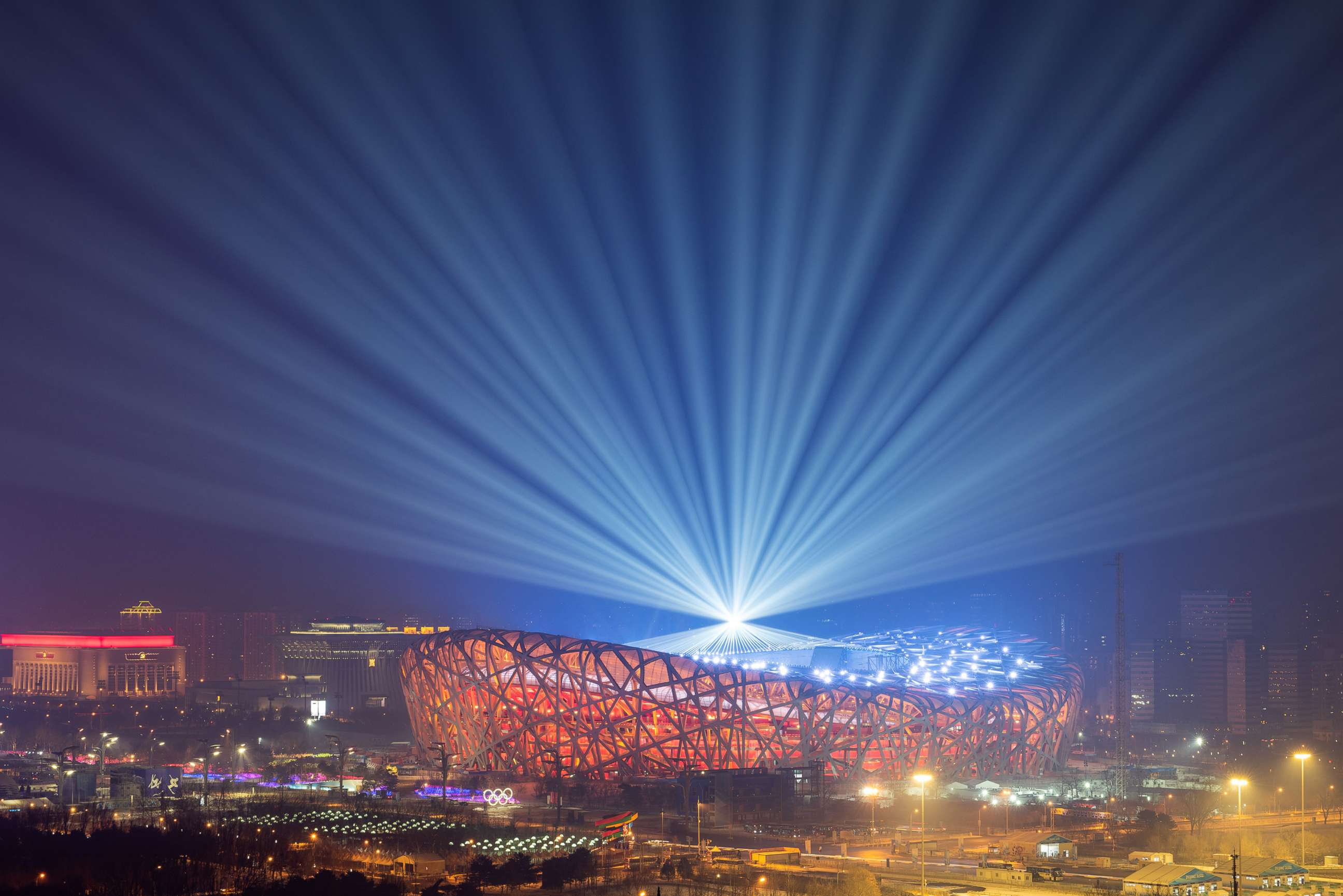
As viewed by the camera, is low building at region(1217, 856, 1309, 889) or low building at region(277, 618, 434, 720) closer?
low building at region(1217, 856, 1309, 889)

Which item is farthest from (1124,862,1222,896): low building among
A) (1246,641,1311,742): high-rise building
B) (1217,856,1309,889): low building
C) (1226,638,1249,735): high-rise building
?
(1226,638,1249,735): high-rise building

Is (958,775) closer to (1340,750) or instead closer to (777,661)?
(777,661)

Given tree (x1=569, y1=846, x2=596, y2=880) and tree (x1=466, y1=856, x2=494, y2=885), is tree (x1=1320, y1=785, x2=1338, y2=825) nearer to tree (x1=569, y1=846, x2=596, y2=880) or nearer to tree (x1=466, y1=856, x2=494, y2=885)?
tree (x1=569, y1=846, x2=596, y2=880)

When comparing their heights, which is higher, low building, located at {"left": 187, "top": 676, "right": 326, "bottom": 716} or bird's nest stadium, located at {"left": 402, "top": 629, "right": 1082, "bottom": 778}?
bird's nest stadium, located at {"left": 402, "top": 629, "right": 1082, "bottom": 778}

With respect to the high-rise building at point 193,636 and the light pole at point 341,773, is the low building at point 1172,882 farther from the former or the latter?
the high-rise building at point 193,636

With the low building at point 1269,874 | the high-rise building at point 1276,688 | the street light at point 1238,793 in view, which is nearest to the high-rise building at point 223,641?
the high-rise building at point 1276,688

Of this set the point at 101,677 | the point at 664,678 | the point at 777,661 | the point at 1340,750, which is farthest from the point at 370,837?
the point at 101,677
